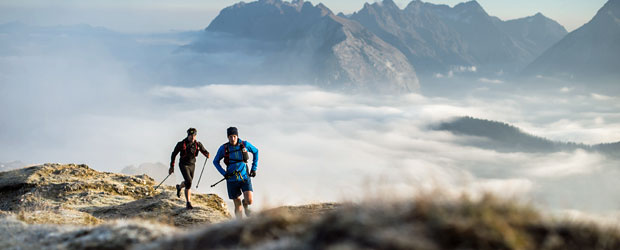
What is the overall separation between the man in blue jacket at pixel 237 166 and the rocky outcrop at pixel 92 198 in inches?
82.0

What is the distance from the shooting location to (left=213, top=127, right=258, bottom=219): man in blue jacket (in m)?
14.3

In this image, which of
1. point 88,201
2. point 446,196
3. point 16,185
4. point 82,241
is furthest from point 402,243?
point 16,185

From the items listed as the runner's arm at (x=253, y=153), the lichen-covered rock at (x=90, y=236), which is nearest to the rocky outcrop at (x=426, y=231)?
the lichen-covered rock at (x=90, y=236)

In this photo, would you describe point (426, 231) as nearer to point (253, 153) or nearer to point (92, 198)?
point (253, 153)

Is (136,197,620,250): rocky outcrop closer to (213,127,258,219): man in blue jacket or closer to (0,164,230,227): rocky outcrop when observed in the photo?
(213,127,258,219): man in blue jacket

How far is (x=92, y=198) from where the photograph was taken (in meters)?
18.8

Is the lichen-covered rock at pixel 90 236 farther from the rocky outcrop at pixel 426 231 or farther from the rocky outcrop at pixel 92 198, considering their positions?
the rocky outcrop at pixel 92 198

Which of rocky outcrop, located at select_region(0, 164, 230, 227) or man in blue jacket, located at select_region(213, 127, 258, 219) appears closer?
man in blue jacket, located at select_region(213, 127, 258, 219)

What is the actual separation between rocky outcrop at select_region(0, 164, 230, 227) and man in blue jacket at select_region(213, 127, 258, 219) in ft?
6.84

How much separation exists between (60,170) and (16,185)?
2975 millimetres

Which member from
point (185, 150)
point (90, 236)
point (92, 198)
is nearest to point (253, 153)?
point (185, 150)

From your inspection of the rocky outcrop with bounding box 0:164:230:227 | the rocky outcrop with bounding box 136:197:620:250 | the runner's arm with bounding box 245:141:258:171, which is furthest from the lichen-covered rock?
the runner's arm with bounding box 245:141:258:171

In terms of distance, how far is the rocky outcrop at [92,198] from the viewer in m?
15.6

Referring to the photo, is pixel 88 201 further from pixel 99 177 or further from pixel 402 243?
pixel 402 243
